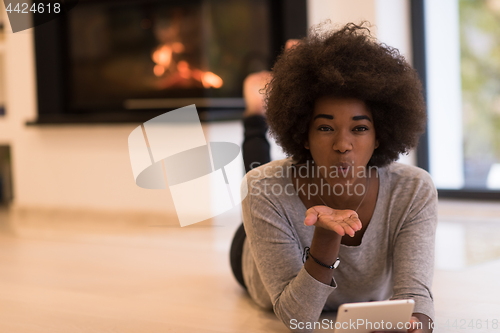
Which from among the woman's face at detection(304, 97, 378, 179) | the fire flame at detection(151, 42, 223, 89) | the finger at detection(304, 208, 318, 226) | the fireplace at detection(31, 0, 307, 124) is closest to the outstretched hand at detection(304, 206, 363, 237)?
the finger at detection(304, 208, 318, 226)

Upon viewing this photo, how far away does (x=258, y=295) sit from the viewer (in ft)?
4.67

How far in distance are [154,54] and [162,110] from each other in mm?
378

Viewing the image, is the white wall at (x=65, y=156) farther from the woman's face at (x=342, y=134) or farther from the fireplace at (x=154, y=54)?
the woman's face at (x=342, y=134)

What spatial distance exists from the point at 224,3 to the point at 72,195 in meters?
1.50

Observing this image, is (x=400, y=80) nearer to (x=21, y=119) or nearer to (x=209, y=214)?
(x=209, y=214)

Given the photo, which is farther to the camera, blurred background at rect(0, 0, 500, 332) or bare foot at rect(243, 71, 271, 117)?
blurred background at rect(0, 0, 500, 332)

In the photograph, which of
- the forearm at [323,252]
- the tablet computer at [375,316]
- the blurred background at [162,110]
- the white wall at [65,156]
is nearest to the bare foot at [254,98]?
the blurred background at [162,110]

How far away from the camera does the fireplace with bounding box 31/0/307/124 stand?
295cm

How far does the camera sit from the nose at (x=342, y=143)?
105 cm

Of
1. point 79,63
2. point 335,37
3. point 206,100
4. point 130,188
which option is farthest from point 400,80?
point 79,63
